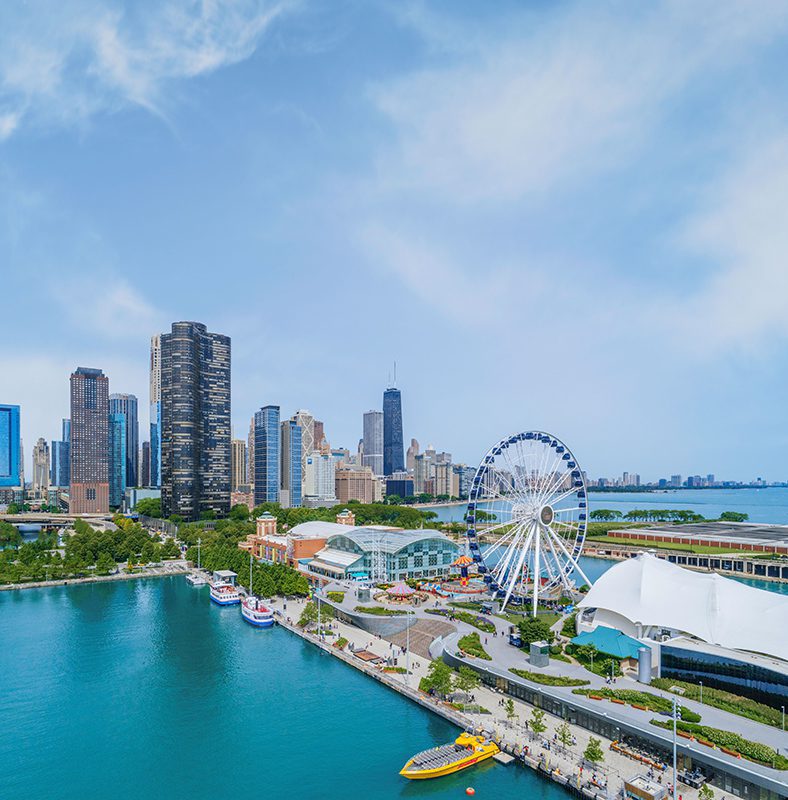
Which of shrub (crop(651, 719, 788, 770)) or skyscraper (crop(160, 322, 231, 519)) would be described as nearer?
shrub (crop(651, 719, 788, 770))

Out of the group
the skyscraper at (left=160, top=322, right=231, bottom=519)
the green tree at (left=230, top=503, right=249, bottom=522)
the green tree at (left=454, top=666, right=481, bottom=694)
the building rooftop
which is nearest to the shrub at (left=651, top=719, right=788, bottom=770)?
the green tree at (left=454, top=666, right=481, bottom=694)

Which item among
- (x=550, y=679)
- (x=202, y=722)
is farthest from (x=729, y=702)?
(x=202, y=722)

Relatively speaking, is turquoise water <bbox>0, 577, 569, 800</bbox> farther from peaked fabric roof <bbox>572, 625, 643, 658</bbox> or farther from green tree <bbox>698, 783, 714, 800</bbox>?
Result: peaked fabric roof <bbox>572, 625, 643, 658</bbox>

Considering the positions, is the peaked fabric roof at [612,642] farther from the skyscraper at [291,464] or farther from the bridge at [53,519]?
the skyscraper at [291,464]

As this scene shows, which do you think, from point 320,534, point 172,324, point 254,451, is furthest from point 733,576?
point 254,451

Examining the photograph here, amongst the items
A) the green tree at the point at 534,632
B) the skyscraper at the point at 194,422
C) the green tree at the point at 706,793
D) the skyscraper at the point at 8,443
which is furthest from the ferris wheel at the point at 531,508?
the skyscraper at the point at 8,443

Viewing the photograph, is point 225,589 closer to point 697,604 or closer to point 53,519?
point 697,604
